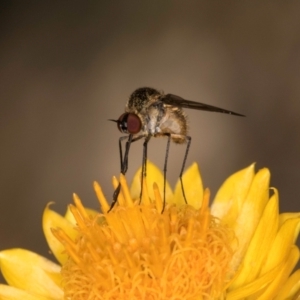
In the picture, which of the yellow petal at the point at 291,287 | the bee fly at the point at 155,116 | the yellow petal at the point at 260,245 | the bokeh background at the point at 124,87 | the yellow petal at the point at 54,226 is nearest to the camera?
the yellow petal at the point at 291,287

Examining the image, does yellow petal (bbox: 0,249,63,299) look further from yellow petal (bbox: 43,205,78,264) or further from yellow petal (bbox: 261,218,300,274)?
yellow petal (bbox: 261,218,300,274)

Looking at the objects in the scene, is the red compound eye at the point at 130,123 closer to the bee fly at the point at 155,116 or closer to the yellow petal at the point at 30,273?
the bee fly at the point at 155,116

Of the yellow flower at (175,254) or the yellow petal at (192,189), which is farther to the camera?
the yellow petal at (192,189)

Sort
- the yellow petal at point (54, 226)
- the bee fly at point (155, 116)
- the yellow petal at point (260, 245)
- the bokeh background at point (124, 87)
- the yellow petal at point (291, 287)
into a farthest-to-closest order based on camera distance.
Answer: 1. the bokeh background at point (124, 87)
2. the yellow petal at point (54, 226)
3. the bee fly at point (155, 116)
4. the yellow petal at point (260, 245)
5. the yellow petal at point (291, 287)

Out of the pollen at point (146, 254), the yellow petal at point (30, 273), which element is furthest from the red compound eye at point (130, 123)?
the yellow petal at point (30, 273)

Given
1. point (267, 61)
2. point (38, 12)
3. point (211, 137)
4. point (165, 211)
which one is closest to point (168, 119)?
point (165, 211)

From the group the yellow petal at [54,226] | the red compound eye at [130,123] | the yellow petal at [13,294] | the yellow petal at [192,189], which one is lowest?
the yellow petal at [13,294]

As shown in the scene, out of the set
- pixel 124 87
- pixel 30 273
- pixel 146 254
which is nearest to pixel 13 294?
pixel 30 273

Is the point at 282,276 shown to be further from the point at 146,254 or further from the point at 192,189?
the point at 192,189
